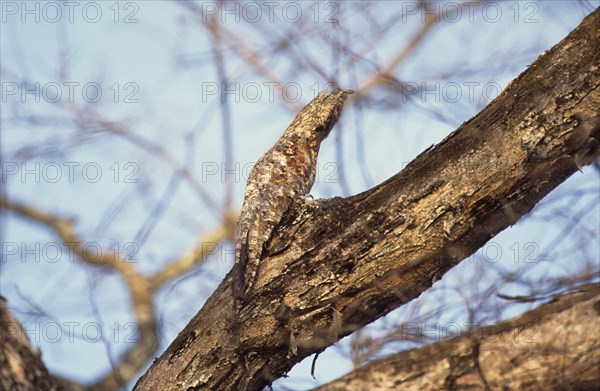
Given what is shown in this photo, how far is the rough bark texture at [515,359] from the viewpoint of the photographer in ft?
10.3

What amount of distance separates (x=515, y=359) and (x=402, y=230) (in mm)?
888

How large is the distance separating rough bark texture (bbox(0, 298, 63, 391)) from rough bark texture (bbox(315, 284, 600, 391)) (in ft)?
4.34

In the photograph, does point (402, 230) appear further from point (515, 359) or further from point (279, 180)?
point (279, 180)

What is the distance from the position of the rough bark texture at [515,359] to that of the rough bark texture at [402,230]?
0.44 m

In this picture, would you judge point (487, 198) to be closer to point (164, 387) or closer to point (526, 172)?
point (526, 172)

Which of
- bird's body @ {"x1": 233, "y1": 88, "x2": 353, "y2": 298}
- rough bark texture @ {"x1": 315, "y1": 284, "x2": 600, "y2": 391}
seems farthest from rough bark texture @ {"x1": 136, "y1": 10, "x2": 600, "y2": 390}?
rough bark texture @ {"x1": 315, "y1": 284, "x2": 600, "y2": 391}

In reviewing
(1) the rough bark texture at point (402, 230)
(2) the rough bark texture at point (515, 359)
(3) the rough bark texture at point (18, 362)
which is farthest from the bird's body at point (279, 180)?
(3) the rough bark texture at point (18, 362)

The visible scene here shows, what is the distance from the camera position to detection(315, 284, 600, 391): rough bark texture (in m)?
3.15

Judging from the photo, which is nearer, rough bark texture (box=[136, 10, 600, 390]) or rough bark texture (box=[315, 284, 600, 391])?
rough bark texture (box=[136, 10, 600, 390])

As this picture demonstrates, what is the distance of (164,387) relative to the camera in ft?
10.3

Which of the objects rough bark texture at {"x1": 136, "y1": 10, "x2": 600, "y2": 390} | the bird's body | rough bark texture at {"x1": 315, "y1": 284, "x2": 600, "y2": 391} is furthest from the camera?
the bird's body

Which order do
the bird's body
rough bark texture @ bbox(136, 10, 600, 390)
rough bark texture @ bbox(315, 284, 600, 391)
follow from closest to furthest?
1. rough bark texture @ bbox(136, 10, 600, 390)
2. rough bark texture @ bbox(315, 284, 600, 391)
3. the bird's body

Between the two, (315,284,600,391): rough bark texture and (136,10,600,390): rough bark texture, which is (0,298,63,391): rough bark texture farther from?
(315,284,600,391): rough bark texture

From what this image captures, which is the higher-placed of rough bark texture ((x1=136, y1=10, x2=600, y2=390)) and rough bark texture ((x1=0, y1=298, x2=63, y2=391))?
rough bark texture ((x1=136, y1=10, x2=600, y2=390))
